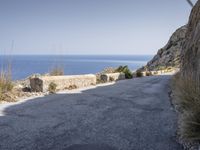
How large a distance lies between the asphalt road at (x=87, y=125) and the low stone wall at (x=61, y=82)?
2009 millimetres

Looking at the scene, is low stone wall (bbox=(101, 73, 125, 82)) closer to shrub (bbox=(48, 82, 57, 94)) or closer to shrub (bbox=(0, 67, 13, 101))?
shrub (bbox=(48, 82, 57, 94))

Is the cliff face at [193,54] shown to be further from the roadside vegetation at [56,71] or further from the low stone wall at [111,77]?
the low stone wall at [111,77]

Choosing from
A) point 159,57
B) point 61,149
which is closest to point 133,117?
point 61,149

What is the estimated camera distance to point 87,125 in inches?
273

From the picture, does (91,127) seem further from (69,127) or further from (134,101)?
(134,101)

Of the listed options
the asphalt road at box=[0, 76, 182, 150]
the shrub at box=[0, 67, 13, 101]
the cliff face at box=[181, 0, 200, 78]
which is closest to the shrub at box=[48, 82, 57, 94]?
the shrub at box=[0, 67, 13, 101]

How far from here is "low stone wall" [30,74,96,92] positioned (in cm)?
1223

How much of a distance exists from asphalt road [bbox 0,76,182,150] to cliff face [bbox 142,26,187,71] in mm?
44496

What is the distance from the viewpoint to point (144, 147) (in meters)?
5.59

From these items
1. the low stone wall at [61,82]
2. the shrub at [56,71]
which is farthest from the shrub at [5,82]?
the shrub at [56,71]

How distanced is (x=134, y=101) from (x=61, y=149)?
539 centimetres

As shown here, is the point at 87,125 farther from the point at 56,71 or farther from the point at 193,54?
the point at 56,71

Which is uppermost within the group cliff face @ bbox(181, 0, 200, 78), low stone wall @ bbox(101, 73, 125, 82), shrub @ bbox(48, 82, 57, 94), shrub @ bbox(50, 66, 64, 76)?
cliff face @ bbox(181, 0, 200, 78)

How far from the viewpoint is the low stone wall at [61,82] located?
12227mm
